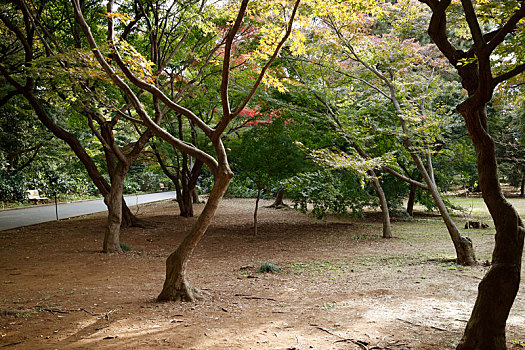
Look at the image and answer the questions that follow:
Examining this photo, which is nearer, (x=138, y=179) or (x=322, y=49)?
(x=322, y=49)

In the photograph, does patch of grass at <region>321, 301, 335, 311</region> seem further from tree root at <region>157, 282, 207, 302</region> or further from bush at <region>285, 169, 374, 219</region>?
bush at <region>285, 169, 374, 219</region>

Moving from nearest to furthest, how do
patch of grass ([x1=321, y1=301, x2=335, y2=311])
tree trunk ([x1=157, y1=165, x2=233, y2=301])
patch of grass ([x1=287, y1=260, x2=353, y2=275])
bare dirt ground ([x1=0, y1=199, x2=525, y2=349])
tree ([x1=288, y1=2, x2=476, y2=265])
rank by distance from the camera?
bare dirt ground ([x1=0, y1=199, x2=525, y2=349]) < patch of grass ([x1=321, y1=301, x2=335, y2=311]) < tree trunk ([x1=157, y1=165, x2=233, y2=301]) < patch of grass ([x1=287, y1=260, x2=353, y2=275]) < tree ([x1=288, y1=2, x2=476, y2=265])

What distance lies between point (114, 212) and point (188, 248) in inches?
162

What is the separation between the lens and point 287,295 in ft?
18.1

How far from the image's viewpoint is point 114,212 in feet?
27.3

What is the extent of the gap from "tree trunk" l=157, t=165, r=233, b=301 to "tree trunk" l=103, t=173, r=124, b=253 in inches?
154

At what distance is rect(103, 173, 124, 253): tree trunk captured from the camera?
8328 millimetres

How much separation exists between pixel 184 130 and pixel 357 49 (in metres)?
7.40

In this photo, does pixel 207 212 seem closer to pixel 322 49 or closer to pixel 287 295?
pixel 287 295

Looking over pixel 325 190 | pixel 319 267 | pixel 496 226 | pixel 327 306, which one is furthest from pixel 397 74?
pixel 496 226

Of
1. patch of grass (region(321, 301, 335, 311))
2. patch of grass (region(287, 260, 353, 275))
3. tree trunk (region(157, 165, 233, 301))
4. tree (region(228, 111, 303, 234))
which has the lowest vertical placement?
patch of grass (region(287, 260, 353, 275))

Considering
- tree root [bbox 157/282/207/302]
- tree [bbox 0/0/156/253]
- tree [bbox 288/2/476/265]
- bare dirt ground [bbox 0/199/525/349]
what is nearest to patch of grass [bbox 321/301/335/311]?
bare dirt ground [bbox 0/199/525/349]

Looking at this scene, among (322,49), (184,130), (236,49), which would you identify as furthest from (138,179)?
(322,49)

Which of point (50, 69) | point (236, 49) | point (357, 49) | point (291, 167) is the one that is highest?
point (236, 49)
